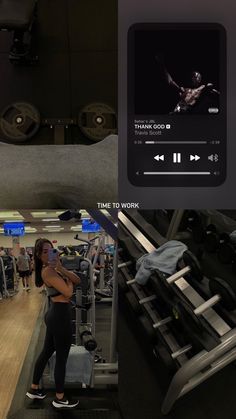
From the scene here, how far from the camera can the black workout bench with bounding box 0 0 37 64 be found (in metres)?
0.55

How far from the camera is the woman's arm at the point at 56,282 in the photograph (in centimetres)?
68

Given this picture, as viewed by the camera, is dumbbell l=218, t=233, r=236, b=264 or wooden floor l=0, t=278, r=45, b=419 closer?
wooden floor l=0, t=278, r=45, b=419

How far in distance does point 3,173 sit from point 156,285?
0.40 metres

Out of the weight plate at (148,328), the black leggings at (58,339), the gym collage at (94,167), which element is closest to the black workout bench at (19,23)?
the gym collage at (94,167)

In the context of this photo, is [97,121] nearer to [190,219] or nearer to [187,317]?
[190,219]

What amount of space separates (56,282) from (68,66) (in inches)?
13.3

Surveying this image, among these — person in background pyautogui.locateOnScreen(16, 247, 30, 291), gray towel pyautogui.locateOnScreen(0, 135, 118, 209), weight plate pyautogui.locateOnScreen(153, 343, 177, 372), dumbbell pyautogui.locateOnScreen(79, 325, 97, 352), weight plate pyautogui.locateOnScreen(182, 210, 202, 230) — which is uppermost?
gray towel pyautogui.locateOnScreen(0, 135, 118, 209)

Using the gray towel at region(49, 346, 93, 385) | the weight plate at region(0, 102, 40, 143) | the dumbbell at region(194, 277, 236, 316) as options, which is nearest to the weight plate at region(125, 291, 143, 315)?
the gray towel at region(49, 346, 93, 385)

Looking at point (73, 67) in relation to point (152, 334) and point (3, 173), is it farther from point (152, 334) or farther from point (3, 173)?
point (152, 334)

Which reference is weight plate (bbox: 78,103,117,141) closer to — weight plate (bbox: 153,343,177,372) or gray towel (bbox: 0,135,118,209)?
gray towel (bbox: 0,135,118,209)

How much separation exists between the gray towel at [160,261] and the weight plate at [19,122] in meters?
0.30

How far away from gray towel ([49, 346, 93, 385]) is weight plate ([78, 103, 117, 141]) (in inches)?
13.8

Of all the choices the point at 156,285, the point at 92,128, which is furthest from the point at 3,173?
the point at 156,285

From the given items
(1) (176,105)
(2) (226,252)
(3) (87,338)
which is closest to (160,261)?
(3) (87,338)
